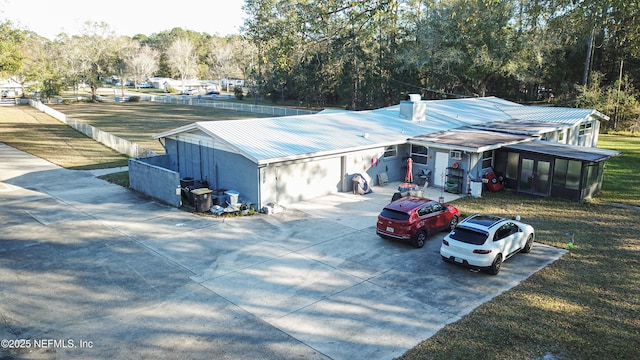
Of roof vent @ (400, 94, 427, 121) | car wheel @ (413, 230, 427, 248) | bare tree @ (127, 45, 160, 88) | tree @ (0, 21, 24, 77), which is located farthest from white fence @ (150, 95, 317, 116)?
car wheel @ (413, 230, 427, 248)

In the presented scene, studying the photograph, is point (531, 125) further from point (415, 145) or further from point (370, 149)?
point (370, 149)

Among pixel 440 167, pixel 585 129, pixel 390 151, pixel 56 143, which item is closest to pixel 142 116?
pixel 56 143

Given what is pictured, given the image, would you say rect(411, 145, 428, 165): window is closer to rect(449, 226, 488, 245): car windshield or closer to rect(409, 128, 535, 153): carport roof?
rect(409, 128, 535, 153): carport roof

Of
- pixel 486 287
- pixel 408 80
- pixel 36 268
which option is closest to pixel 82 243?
pixel 36 268

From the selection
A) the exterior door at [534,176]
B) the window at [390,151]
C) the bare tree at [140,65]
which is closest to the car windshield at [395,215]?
the window at [390,151]

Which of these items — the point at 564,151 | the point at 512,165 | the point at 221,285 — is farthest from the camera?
the point at 512,165

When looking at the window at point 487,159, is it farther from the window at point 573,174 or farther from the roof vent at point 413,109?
the roof vent at point 413,109

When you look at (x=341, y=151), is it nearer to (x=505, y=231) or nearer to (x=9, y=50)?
(x=505, y=231)
